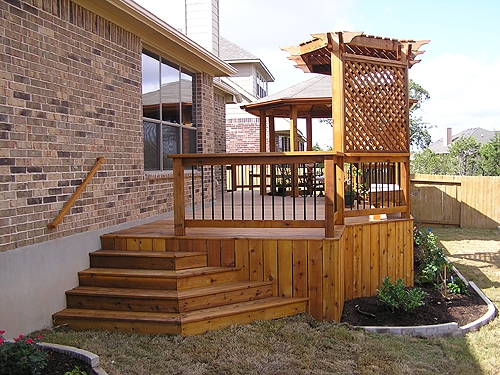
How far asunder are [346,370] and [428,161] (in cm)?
2178

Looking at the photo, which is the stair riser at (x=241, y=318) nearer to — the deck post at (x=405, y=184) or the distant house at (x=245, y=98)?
the deck post at (x=405, y=184)

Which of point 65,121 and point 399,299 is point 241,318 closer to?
point 399,299

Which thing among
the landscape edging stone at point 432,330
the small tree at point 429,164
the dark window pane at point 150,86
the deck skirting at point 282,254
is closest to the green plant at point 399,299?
the landscape edging stone at point 432,330

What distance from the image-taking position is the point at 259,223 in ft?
18.8

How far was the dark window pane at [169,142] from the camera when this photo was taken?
26.0ft

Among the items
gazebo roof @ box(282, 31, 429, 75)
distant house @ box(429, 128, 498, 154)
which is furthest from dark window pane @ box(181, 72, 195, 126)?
distant house @ box(429, 128, 498, 154)

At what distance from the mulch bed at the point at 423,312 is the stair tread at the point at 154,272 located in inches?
59.7

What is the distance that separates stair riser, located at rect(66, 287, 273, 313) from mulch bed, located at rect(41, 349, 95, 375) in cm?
114

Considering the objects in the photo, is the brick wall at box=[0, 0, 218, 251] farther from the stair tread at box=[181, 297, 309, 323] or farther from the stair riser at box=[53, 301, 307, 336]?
the stair tread at box=[181, 297, 309, 323]

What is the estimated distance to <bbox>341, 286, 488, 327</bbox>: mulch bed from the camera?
18.5 ft

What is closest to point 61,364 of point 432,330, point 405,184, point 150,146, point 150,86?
point 432,330

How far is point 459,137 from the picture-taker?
40.0 metres

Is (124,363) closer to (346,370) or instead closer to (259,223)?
Answer: (346,370)

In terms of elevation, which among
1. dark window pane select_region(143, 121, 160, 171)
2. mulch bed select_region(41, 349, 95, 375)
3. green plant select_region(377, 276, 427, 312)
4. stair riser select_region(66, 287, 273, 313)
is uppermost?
dark window pane select_region(143, 121, 160, 171)
